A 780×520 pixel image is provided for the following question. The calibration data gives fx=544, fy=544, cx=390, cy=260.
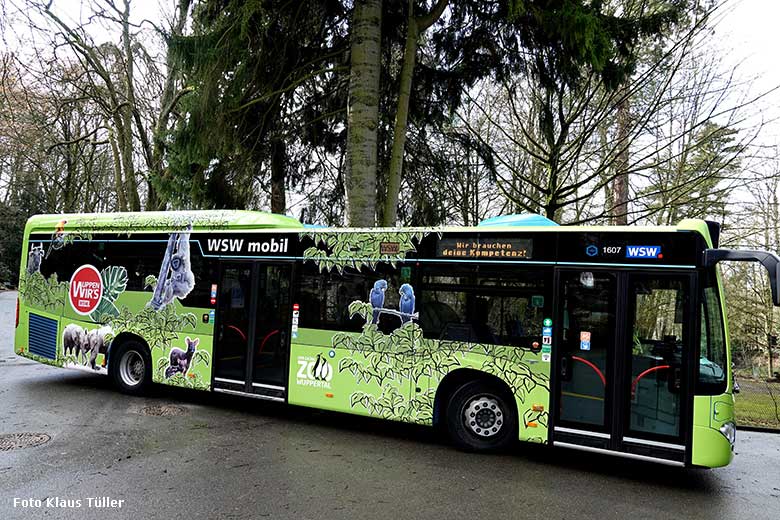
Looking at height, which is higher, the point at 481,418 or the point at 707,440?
the point at 707,440

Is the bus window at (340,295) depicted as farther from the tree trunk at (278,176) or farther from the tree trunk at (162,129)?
the tree trunk at (162,129)

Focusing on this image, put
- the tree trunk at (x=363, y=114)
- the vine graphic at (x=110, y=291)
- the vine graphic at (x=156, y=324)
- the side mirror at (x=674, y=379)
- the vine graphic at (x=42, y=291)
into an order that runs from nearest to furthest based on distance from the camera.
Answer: the side mirror at (x=674, y=379) < the vine graphic at (x=156, y=324) < the vine graphic at (x=110, y=291) < the vine graphic at (x=42, y=291) < the tree trunk at (x=363, y=114)

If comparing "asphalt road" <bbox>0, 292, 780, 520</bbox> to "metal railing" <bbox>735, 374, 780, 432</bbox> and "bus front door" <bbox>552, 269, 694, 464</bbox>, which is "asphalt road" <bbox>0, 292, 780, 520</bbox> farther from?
"metal railing" <bbox>735, 374, 780, 432</bbox>

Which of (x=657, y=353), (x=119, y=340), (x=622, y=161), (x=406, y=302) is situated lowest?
(x=119, y=340)

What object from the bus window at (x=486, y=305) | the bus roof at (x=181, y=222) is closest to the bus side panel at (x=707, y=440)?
the bus window at (x=486, y=305)

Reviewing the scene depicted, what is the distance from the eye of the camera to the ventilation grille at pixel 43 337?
9.65 m

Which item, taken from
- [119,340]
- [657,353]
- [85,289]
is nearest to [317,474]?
[657,353]

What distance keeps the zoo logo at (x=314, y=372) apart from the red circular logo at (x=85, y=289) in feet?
13.9

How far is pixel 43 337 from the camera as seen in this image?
978 cm

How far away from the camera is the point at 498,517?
4.66 metres

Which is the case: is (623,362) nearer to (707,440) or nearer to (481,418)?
(707,440)

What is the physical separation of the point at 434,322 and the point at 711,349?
119 inches

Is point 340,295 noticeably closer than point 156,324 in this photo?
Yes

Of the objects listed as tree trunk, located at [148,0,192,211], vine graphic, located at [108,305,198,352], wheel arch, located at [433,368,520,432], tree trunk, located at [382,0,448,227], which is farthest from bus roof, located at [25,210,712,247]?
tree trunk, located at [148,0,192,211]
